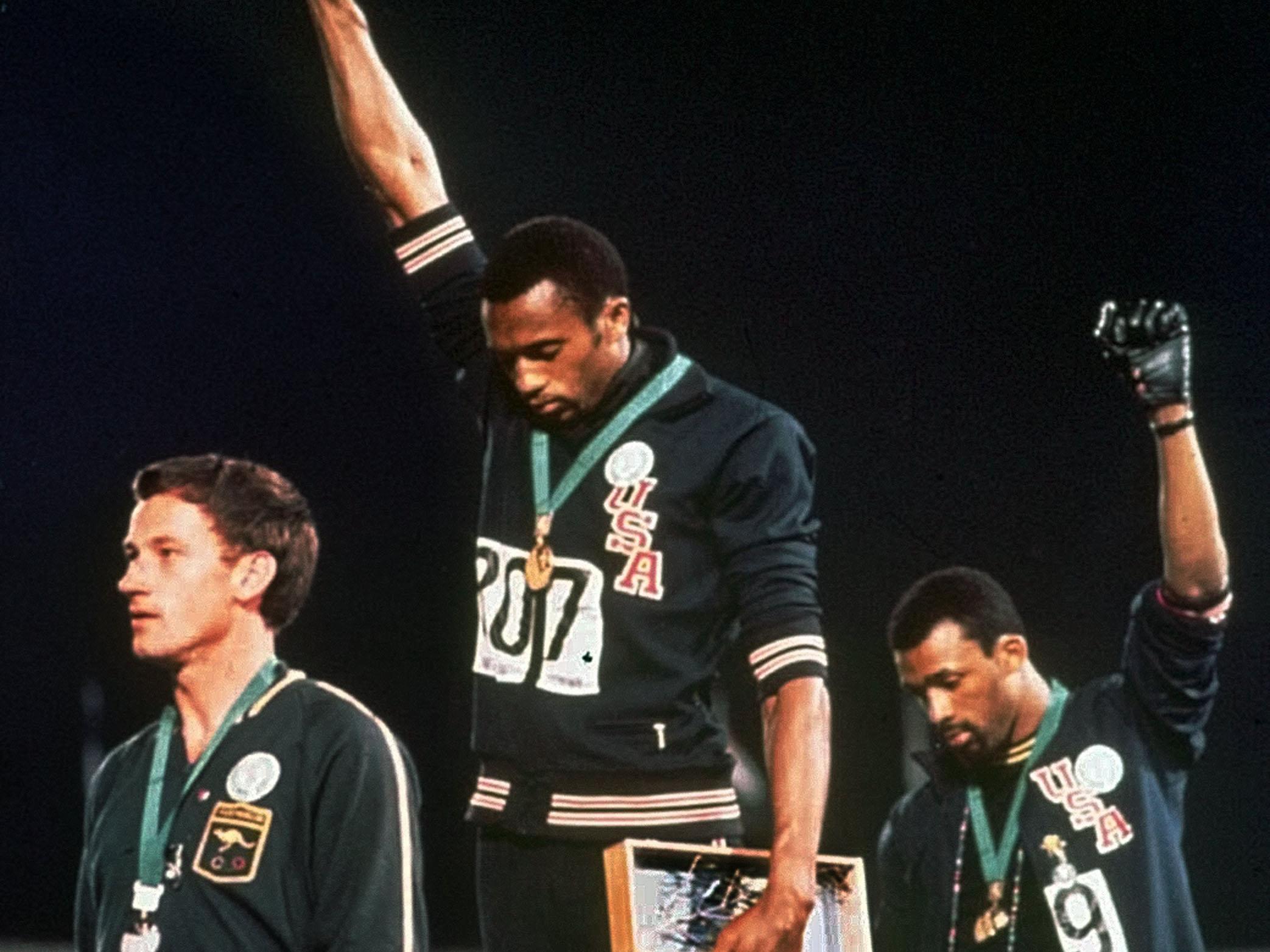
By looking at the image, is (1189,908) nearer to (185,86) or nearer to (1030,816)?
(1030,816)

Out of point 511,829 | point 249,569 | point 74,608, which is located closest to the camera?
point 249,569

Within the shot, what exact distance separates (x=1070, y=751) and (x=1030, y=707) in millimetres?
118

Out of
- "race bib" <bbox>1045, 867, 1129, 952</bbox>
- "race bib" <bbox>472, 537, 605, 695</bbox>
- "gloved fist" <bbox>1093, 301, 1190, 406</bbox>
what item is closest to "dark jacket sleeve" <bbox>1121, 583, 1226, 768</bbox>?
"race bib" <bbox>1045, 867, 1129, 952</bbox>

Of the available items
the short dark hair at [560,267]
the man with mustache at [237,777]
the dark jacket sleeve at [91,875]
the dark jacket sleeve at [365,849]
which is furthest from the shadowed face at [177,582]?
the short dark hair at [560,267]

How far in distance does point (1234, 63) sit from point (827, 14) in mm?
833

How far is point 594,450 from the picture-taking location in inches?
114

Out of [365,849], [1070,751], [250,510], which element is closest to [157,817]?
[365,849]

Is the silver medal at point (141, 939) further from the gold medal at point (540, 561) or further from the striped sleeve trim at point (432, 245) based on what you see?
the striped sleeve trim at point (432, 245)

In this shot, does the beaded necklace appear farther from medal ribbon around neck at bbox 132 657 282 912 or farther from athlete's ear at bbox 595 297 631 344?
medal ribbon around neck at bbox 132 657 282 912

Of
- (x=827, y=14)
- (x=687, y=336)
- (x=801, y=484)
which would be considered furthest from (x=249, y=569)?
(x=827, y=14)

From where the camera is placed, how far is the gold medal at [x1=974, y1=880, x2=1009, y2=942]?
12.0 feet

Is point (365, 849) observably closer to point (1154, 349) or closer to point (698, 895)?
point (698, 895)

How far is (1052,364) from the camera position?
13.5ft

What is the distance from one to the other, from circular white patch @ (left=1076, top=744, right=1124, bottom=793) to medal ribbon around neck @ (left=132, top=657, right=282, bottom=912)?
170cm
